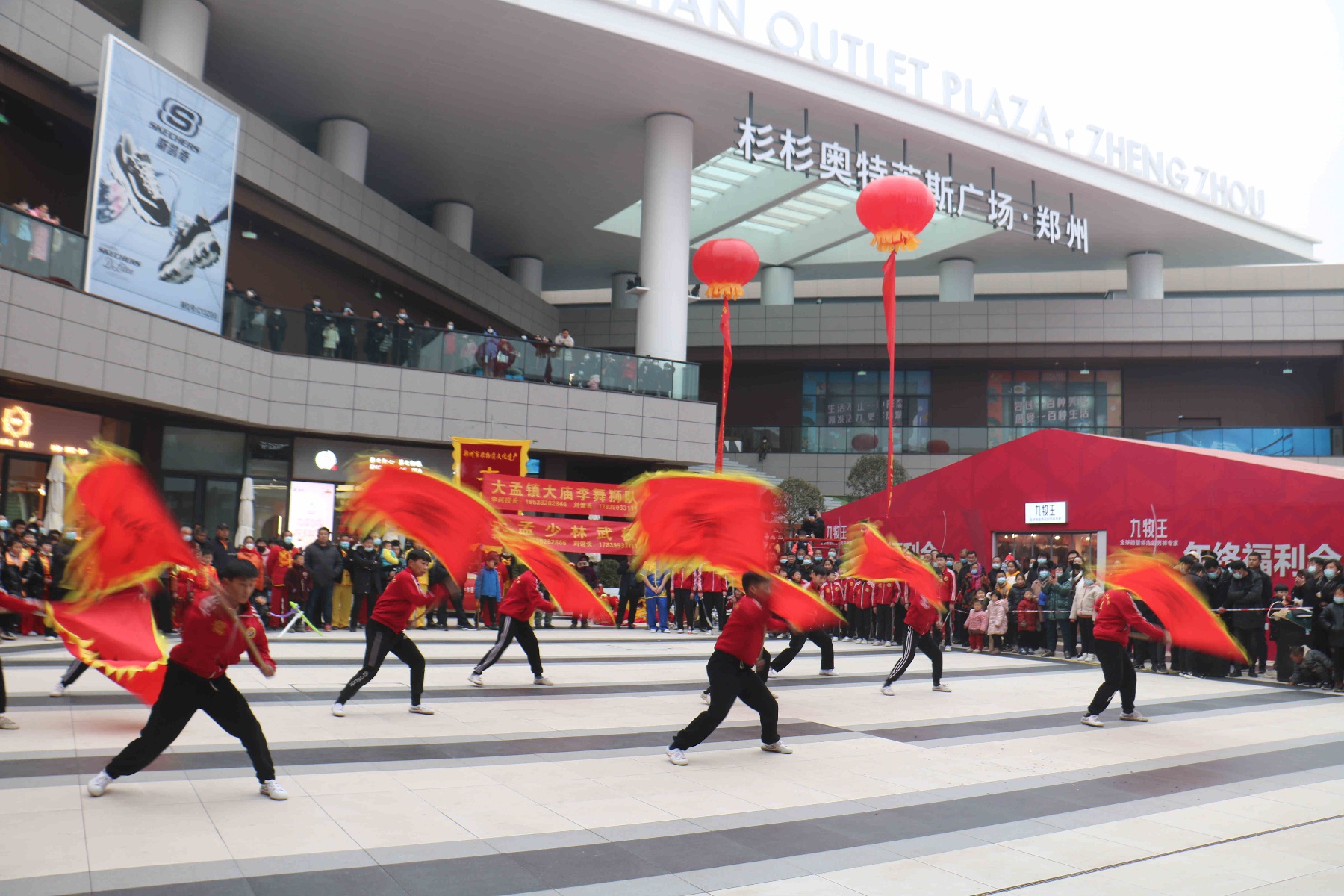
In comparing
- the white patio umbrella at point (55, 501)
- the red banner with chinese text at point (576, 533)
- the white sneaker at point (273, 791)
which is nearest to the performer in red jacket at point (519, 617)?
the white sneaker at point (273, 791)

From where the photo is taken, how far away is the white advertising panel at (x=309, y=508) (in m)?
24.8

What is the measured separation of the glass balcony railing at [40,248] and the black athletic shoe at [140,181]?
1.41m

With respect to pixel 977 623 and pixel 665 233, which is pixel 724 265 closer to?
pixel 977 623

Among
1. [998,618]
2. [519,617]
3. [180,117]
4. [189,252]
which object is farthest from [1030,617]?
[180,117]

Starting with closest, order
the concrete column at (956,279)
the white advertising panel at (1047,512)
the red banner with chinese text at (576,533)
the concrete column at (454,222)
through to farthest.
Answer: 1. the red banner with chinese text at (576,533)
2. the white advertising panel at (1047,512)
3. the concrete column at (454,222)
4. the concrete column at (956,279)

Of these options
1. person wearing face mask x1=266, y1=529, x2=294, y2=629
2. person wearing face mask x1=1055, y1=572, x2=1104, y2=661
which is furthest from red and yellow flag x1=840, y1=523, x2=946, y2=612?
person wearing face mask x1=266, y1=529, x2=294, y2=629

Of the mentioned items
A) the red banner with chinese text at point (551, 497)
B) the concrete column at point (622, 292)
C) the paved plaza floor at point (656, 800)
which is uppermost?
the concrete column at point (622, 292)

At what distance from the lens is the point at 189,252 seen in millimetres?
20250

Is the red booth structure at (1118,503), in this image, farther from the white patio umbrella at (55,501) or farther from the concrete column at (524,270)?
the concrete column at (524,270)

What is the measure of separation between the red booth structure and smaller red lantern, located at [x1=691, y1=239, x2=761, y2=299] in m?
5.03

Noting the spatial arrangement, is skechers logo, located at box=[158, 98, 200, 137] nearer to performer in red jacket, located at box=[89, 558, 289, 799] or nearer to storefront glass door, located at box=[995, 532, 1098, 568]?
performer in red jacket, located at box=[89, 558, 289, 799]

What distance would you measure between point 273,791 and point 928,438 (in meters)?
34.1

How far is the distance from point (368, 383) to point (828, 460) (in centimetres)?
1986

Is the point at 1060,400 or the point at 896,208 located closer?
the point at 896,208
